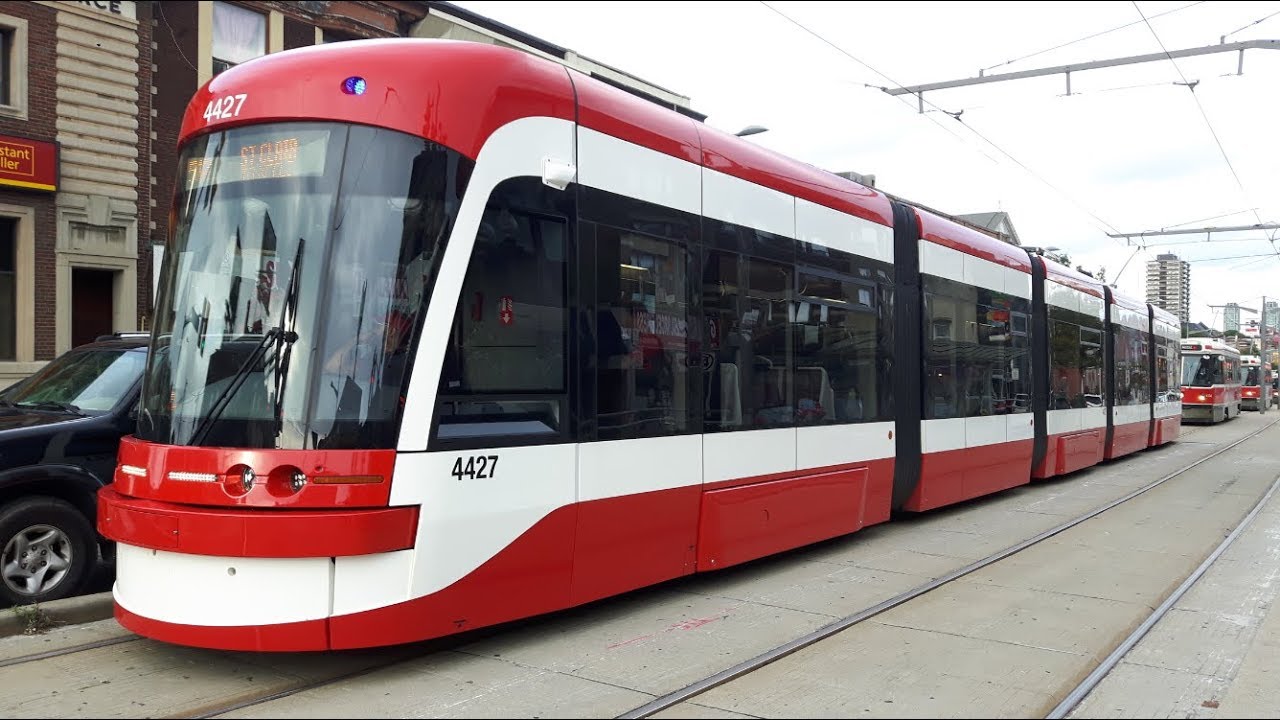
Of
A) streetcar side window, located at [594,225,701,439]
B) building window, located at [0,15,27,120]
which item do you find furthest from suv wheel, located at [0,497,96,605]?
building window, located at [0,15,27,120]

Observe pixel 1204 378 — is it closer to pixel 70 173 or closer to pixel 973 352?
pixel 973 352

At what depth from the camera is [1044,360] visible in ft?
47.2

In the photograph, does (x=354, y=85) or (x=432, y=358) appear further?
(x=354, y=85)

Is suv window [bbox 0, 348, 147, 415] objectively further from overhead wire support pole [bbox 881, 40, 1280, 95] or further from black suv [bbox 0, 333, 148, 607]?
overhead wire support pole [bbox 881, 40, 1280, 95]

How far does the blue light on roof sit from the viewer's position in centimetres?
520

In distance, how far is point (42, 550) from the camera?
6.50 meters

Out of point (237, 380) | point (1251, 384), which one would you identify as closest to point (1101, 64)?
point (237, 380)

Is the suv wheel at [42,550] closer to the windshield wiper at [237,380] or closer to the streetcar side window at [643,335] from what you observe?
the windshield wiper at [237,380]

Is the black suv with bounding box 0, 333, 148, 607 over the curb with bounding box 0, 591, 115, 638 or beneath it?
over

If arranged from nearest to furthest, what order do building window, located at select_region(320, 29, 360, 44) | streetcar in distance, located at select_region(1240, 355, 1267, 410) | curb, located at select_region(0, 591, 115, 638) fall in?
1. curb, located at select_region(0, 591, 115, 638)
2. building window, located at select_region(320, 29, 360, 44)
3. streetcar in distance, located at select_region(1240, 355, 1267, 410)

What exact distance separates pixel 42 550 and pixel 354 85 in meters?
3.81

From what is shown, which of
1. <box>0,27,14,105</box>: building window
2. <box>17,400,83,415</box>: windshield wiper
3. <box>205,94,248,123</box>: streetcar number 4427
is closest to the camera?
<box>205,94,248,123</box>: streetcar number 4427

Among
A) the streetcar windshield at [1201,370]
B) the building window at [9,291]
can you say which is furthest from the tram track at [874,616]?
the streetcar windshield at [1201,370]

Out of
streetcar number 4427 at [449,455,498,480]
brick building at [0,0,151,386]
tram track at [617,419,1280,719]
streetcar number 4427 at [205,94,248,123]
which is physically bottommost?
tram track at [617,419,1280,719]
